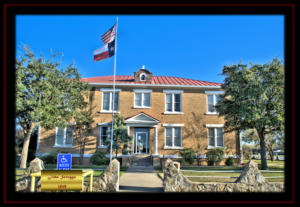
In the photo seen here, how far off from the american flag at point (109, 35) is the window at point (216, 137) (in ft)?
40.9

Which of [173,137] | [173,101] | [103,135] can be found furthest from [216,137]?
[103,135]

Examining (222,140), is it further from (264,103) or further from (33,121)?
(33,121)

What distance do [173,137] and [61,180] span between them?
13896 millimetres

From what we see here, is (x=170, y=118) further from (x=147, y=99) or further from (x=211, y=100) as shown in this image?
(x=211, y=100)

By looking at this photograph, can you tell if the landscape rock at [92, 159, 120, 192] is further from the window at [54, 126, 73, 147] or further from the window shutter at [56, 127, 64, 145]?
the window shutter at [56, 127, 64, 145]

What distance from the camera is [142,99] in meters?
19.5

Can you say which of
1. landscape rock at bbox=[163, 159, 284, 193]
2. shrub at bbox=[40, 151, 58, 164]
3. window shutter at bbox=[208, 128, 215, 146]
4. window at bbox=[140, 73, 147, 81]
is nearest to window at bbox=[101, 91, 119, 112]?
window at bbox=[140, 73, 147, 81]

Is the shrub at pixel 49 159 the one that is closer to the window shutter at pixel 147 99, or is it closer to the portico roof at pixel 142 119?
the portico roof at pixel 142 119

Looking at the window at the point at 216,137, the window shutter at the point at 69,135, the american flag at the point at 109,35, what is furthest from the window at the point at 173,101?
the window shutter at the point at 69,135

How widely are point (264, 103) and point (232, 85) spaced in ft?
7.73

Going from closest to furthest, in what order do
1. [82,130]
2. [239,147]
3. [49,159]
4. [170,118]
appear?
[49,159], [82,130], [239,147], [170,118]
